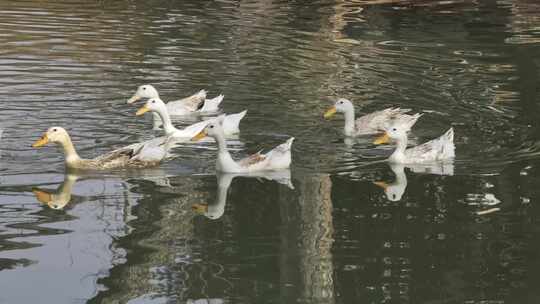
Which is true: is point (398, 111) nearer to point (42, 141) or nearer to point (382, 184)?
point (382, 184)

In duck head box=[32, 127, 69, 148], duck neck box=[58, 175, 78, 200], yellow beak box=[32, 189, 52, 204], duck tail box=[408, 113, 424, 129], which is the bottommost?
duck tail box=[408, 113, 424, 129]

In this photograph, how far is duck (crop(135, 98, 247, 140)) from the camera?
14.4 meters

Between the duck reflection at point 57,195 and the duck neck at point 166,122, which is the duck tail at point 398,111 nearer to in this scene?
the duck neck at point 166,122

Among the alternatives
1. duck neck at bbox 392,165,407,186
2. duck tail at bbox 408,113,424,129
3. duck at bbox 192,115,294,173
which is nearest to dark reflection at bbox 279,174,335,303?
duck at bbox 192,115,294,173

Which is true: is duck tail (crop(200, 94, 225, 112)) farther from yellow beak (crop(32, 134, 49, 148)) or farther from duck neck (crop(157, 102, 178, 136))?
yellow beak (crop(32, 134, 49, 148))

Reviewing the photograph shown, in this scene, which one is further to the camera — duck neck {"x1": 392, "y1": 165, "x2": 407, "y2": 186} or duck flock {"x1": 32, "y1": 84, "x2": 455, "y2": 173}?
duck flock {"x1": 32, "y1": 84, "x2": 455, "y2": 173}

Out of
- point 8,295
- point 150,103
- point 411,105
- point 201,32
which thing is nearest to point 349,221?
point 8,295

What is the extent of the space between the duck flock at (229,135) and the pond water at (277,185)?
6.6 inches

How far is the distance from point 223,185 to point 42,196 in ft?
6.29

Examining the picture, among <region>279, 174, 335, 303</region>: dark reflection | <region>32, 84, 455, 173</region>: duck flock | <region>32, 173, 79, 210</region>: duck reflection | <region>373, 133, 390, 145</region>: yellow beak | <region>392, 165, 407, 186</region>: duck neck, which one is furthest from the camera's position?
<region>373, 133, 390, 145</region>: yellow beak

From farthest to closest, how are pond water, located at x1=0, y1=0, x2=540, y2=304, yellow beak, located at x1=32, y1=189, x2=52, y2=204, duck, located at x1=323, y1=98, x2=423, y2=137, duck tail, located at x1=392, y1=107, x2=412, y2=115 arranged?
duck tail, located at x1=392, y1=107, x2=412, y2=115
duck, located at x1=323, y1=98, x2=423, y2=137
yellow beak, located at x1=32, y1=189, x2=52, y2=204
pond water, located at x1=0, y1=0, x2=540, y2=304

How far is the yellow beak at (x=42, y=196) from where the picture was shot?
11.2 m

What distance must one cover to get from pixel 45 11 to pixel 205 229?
19.6 meters

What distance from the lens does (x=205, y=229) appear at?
10328mm
